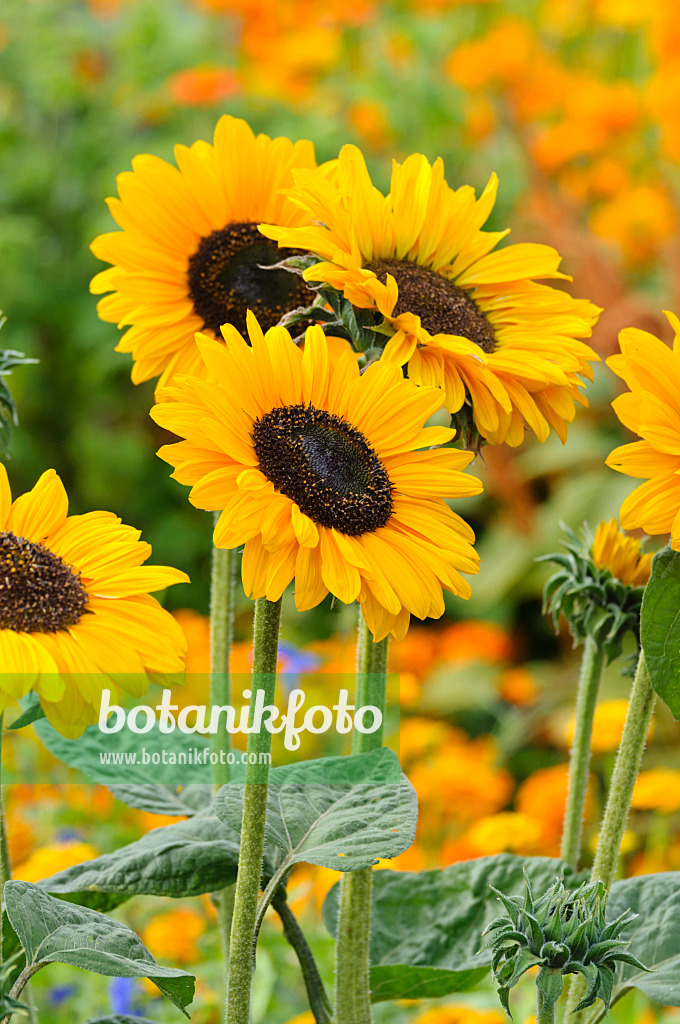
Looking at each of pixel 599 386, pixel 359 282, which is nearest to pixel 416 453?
pixel 359 282

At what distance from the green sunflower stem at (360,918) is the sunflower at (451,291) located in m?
0.14

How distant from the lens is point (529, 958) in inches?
19.0

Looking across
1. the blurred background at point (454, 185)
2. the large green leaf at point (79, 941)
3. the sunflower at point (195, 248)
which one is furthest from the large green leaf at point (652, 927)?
the blurred background at point (454, 185)

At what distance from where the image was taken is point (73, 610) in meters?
0.49

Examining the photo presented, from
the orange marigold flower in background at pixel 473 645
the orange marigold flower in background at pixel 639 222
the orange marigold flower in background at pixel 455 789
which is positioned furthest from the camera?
the orange marigold flower in background at pixel 639 222

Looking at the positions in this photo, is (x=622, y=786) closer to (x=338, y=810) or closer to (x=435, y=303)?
(x=338, y=810)

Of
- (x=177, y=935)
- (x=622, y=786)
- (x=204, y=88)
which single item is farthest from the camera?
(x=204, y=88)

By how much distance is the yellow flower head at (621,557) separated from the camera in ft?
2.18

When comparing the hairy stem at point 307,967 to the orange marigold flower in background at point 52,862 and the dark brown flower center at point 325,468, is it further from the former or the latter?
the orange marigold flower in background at point 52,862

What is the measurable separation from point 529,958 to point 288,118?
2380 mm

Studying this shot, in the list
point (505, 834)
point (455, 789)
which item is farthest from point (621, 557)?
point (455, 789)

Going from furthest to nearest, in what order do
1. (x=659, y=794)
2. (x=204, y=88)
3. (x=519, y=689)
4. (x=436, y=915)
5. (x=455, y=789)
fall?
(x=204, y=88), (x=519, y=689), (x=455, y=789), (x=659, y=794), (x=436, y=915)

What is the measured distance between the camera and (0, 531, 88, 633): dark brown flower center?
472 mm

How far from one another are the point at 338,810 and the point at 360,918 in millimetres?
70
